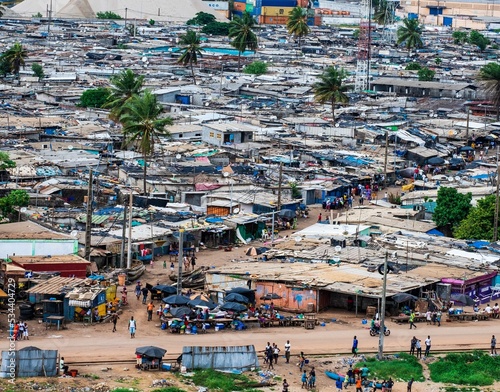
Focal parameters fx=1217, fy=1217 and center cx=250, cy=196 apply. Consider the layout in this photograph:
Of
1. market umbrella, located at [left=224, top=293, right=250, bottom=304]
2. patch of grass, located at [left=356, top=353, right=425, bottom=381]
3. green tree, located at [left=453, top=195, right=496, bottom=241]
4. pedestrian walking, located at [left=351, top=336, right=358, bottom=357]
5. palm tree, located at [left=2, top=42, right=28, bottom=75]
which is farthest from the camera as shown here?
palm tree, located at [left=2, top=42, right=28, bottom=75]

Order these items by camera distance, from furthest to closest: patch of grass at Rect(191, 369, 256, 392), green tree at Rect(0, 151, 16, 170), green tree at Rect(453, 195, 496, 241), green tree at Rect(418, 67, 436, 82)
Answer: green tree at Rect(418, 67, 436, 82) → green tree at Rect(0, 151, 16, 170) → green tree at Rect(453, 195, 496, 241) → patch of grass at Rect(191, 369, 256, 392)

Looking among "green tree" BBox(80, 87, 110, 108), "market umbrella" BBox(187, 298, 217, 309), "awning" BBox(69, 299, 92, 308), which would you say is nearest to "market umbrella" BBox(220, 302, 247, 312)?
"market umbrella" BBox(187, 298, 217, 309)

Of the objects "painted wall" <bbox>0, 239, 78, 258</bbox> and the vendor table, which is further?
"painted wall" <bbox>0, 239, 78, 258</bbox>

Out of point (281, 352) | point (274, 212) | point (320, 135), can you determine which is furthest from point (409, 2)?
point (281, 352)

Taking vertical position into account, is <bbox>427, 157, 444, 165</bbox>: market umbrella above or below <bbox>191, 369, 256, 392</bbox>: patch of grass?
above

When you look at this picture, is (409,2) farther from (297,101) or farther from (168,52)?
(297,101)

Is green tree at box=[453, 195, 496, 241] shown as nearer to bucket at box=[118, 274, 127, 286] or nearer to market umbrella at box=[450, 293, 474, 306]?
market umbrella at box=[450, 293, 474, 306]

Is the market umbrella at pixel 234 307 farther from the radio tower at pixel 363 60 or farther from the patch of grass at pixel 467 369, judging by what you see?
the radio tower at pixel 363 60
